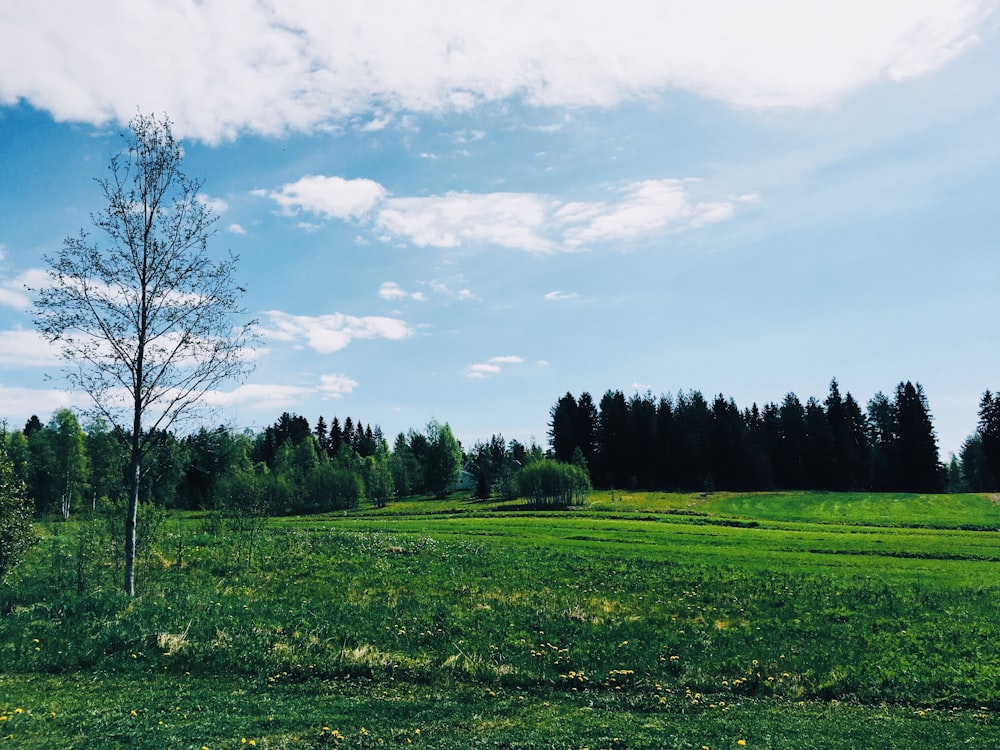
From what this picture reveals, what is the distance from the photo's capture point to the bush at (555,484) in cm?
10062

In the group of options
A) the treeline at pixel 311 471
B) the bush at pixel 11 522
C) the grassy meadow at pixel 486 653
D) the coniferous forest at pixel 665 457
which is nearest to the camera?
the grassy meadow at pixel 486 653

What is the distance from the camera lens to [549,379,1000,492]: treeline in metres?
120

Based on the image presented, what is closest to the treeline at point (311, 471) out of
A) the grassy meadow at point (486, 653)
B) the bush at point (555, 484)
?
the bush at point (555, 484)

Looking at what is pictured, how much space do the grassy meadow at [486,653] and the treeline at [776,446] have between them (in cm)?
8996

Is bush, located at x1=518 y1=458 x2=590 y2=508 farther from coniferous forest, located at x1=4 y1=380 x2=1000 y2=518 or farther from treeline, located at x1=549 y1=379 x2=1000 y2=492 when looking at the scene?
treeline, located at x1=549 y1=379 x2=1000 y2=492

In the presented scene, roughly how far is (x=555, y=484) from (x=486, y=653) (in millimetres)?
84356

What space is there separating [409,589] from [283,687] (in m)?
13.7

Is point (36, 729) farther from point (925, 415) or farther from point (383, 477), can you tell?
point (925, 415)

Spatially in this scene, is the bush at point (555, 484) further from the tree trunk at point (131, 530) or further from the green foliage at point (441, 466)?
the tree trunk at point (131, 530)

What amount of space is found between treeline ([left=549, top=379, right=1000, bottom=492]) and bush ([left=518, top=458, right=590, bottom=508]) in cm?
2672

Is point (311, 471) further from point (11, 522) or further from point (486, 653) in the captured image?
point (486, 653)

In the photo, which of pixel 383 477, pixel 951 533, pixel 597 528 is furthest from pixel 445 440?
pixel 951 533

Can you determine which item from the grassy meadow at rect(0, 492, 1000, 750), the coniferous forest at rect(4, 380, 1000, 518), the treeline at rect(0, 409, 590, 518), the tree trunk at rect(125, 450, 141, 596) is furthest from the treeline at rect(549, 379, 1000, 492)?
the tree trunk at rect(125, 450, 141, 596)

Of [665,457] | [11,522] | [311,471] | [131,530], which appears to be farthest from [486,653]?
[665,457]
